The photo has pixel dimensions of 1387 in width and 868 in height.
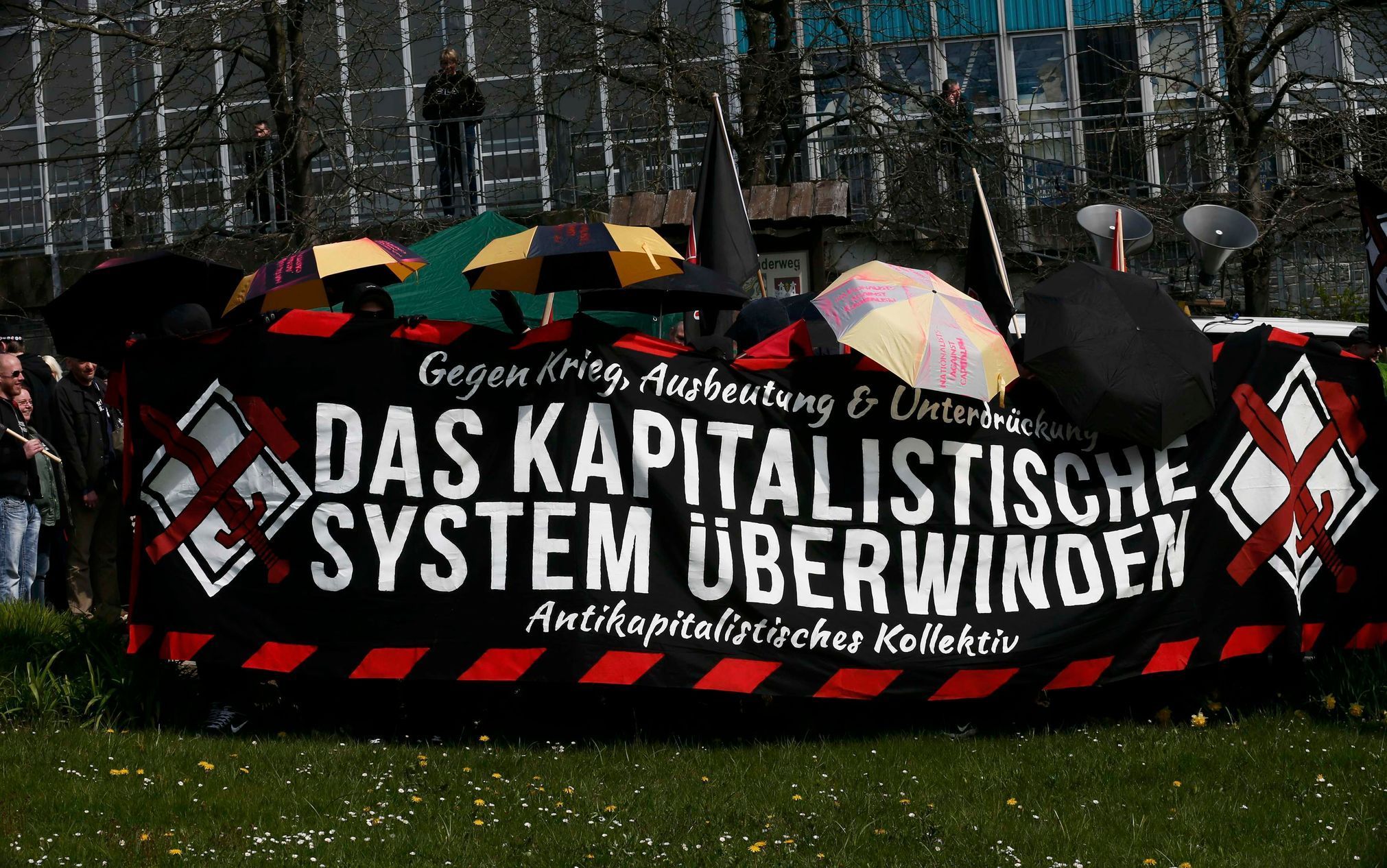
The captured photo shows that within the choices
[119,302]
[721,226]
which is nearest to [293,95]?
[721,226]

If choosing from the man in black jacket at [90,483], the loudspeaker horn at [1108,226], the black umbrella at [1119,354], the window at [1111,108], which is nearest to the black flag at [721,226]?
the black umbrella at [1119,354]

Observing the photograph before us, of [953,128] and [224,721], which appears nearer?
[224,721]

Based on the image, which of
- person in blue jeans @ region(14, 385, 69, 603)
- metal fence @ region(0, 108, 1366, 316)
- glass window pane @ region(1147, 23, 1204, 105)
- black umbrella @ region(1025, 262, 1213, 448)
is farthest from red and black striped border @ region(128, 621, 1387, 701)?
glass window pane @ region(1147, 23, 1204, 105)

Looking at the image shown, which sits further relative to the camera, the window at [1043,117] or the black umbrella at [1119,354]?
the window at [1043,117]

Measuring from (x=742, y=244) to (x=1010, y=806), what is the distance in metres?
3.89

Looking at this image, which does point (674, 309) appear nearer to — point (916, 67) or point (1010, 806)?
point (1010, 806)

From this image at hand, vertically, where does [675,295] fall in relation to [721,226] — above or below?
below

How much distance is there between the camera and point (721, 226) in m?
9.05

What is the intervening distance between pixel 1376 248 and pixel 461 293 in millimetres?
5409

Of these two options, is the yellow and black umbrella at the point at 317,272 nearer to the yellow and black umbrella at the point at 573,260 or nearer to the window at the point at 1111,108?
the yellow and black umbrella at the point at 573,260

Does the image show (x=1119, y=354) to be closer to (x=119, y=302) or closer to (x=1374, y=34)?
(x=119, y=302)

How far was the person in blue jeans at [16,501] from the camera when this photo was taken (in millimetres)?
10258

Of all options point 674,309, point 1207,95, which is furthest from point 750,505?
point 1207,95

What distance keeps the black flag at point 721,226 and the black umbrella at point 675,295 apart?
0.66m
